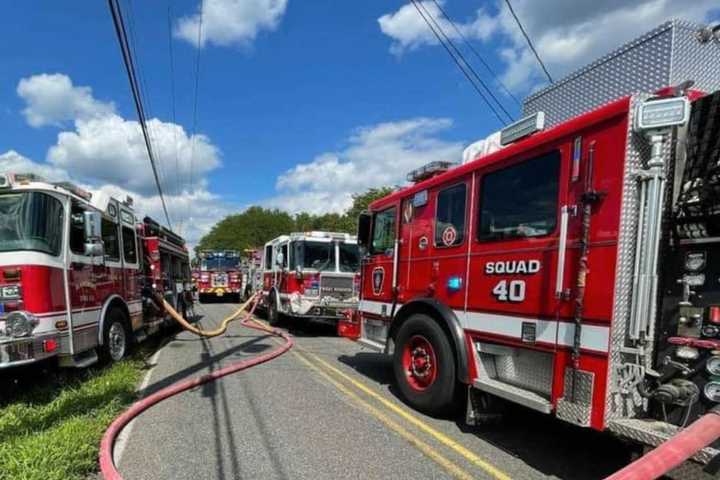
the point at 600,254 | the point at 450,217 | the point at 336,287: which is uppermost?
the point at 450,217

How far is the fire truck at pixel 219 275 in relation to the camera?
2702 cm

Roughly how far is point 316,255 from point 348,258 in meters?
0.86

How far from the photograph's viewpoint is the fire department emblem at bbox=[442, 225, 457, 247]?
5145 mm

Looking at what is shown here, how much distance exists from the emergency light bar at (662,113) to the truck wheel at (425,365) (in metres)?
2.71

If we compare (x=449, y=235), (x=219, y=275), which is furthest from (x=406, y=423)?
(x=219, y=275)

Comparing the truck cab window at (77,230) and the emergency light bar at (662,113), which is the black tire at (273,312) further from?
the emergency light bar at (662,113)

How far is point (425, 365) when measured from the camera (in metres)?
5.38

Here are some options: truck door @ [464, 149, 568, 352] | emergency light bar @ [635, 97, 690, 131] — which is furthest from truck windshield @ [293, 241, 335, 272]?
emergency light bar @ [635, 97, 690, 131]

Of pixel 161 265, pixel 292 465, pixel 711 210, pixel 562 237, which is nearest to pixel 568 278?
pixel 562 237

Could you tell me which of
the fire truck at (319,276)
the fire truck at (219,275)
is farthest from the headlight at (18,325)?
the fire truck at (219,275)

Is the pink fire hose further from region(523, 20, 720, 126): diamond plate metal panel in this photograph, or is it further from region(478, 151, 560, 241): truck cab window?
region(523, 20, 720, 126): diamond plate metal panel

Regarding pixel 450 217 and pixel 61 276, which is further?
pixel 61 276

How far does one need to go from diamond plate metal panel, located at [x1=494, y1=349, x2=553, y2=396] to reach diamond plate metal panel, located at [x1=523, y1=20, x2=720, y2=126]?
223 centimetres

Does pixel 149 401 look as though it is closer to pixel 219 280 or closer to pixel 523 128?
pixel 523 128
